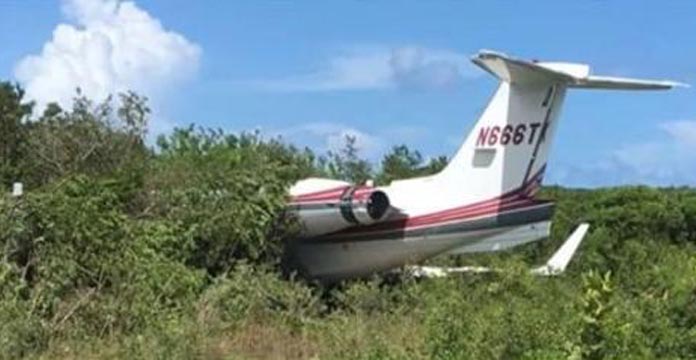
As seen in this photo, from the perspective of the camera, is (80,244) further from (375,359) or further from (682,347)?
(682,347)

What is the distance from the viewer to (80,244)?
17.1 m

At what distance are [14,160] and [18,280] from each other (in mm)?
9131

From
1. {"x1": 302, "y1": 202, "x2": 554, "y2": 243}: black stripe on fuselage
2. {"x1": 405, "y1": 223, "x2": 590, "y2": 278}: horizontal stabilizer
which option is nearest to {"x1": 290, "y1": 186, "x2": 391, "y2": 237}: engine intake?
{"x1": 302, "y1": 202, "x2": 554, "y2": 243}: black stripe on fuselage

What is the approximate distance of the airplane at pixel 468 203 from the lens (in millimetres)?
23094

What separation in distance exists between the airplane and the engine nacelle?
0.08ft

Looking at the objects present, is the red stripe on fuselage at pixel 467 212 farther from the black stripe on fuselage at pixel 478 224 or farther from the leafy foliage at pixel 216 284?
the leafy foliage at pixel 216 284

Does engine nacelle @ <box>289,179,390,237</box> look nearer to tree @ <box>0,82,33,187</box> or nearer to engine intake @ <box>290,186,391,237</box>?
engine intake @ <box>290,186,391,237</box>

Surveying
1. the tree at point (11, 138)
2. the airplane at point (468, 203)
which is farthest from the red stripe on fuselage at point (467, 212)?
the tree at point (11, 138)

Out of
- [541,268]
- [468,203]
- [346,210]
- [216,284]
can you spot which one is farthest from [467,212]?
[216,284]

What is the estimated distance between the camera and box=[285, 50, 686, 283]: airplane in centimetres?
2309

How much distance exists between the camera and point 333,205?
22984 millimetres

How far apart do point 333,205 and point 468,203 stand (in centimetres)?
255

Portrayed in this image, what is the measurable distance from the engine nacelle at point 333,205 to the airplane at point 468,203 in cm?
2

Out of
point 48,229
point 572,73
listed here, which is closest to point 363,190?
point 572,73
